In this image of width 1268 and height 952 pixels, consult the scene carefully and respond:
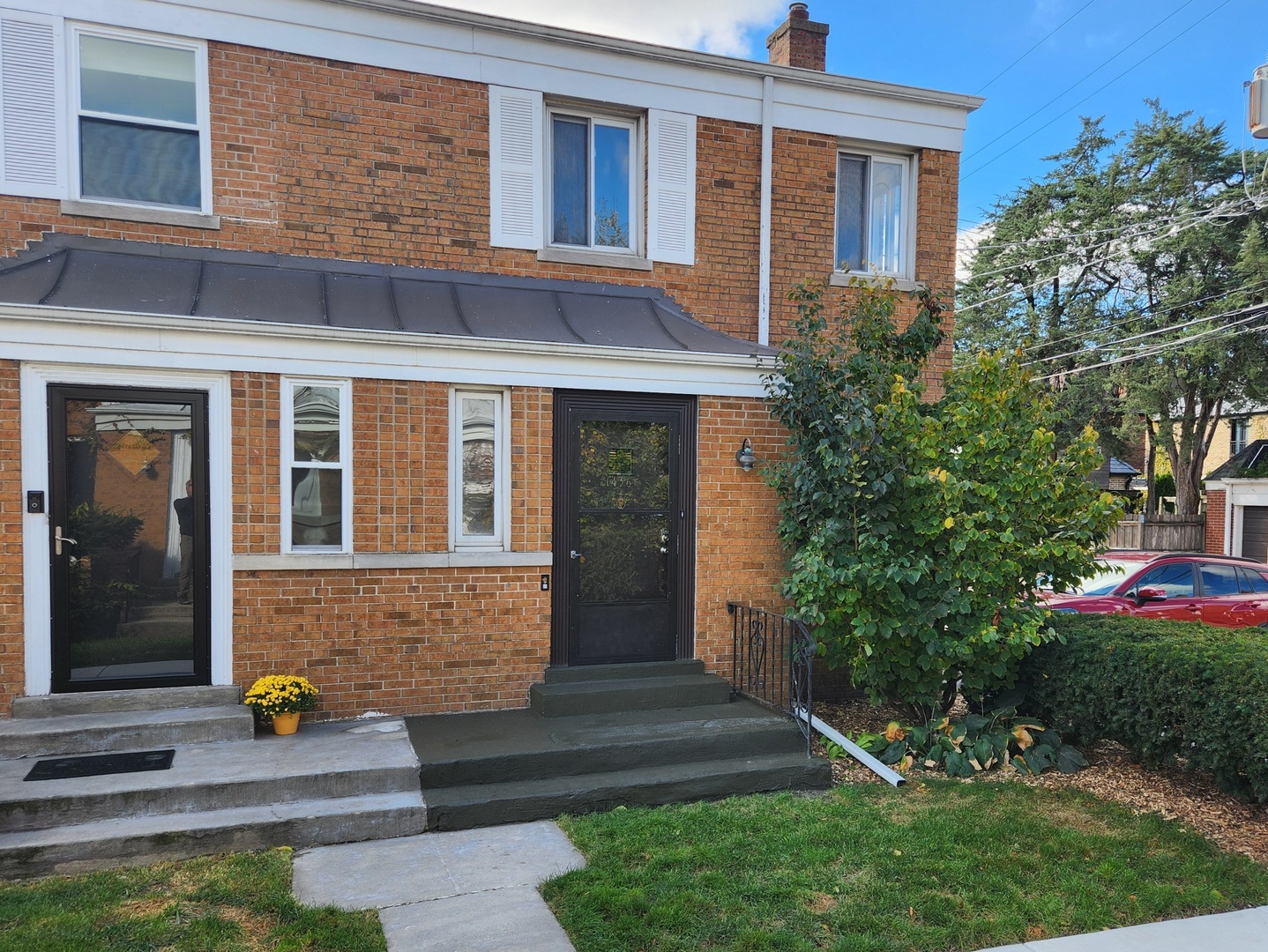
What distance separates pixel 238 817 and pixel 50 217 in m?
4.69

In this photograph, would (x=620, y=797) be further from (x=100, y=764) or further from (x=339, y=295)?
(x=339, y=295)

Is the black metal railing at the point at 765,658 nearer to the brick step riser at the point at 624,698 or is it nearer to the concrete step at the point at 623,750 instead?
the brick step riser at the point at 624,698

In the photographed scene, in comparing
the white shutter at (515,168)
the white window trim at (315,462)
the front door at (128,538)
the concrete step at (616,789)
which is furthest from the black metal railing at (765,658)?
the front door at (128,538)

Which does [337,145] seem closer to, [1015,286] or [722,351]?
[722,351]

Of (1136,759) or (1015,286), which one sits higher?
(1015,286)

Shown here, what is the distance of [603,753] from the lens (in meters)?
5.48

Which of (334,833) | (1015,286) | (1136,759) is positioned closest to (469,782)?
(334,833)

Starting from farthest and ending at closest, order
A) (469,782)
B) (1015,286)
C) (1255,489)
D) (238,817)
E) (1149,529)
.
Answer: (1015,286) → (1149,529) → (1255,489) → (469,782) → (238,817)

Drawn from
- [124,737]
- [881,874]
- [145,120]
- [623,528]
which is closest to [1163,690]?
[881,874]

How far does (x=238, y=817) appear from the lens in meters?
4.56

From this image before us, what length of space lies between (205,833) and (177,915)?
68cm

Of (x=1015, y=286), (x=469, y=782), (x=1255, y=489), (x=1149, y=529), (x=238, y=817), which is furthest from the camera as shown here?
(x=1015, y=286)

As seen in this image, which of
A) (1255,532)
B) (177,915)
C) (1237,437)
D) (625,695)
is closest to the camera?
(177,915)

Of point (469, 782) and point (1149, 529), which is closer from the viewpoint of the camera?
point (469, 782)
